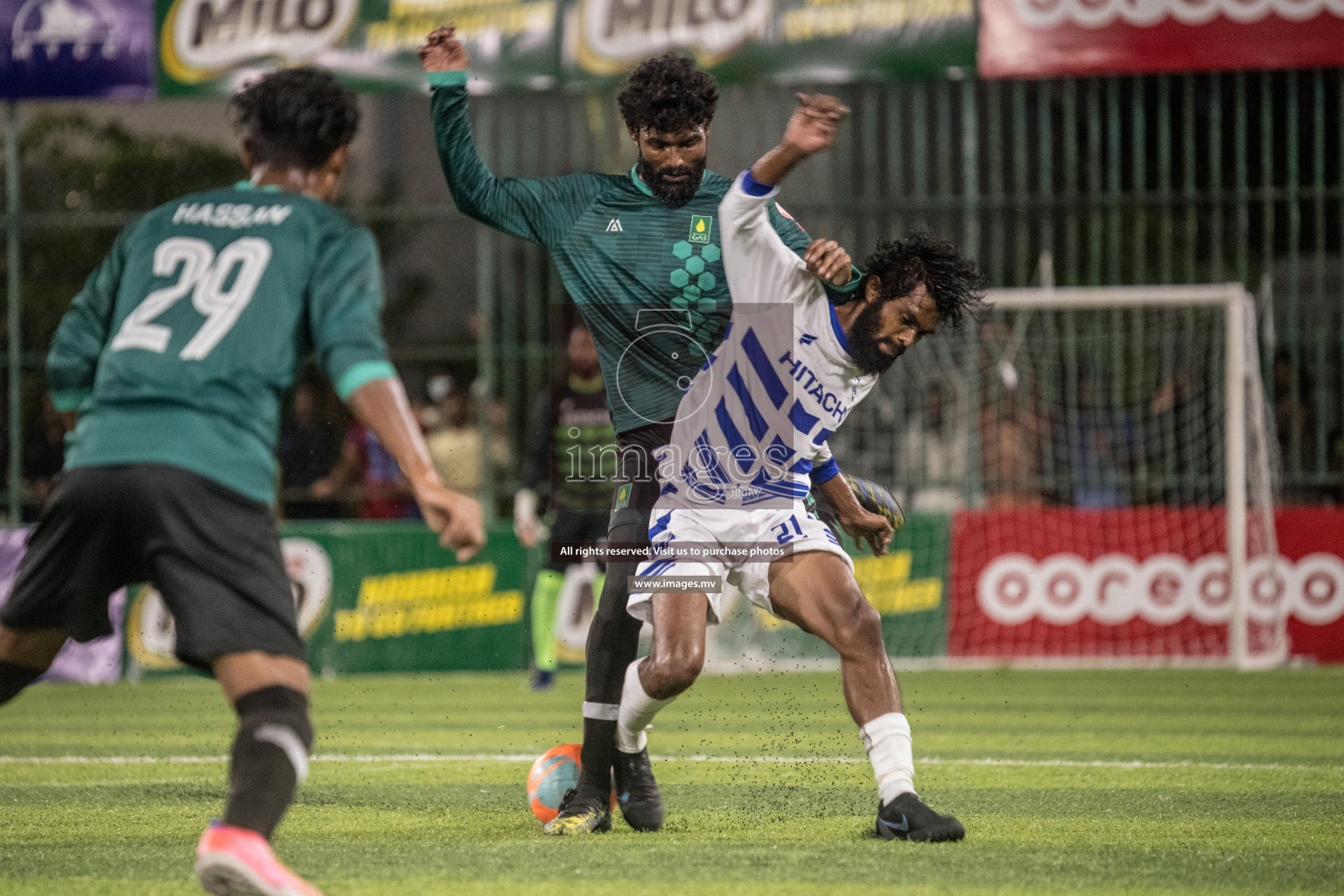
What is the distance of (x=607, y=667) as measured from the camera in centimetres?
547

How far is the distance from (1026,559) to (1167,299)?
2226 millimetres

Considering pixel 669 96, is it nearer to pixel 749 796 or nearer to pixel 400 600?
pixel 749 796

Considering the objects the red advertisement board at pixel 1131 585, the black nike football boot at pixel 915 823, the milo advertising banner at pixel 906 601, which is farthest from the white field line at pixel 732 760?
the red advertisement board at pixel 1131 585

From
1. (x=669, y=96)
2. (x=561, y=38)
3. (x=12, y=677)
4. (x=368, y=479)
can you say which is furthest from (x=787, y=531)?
(x=561, y=38)

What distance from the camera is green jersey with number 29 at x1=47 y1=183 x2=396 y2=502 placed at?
3676 mm

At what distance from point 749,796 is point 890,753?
3.97 feet

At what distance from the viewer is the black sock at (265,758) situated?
141 inches

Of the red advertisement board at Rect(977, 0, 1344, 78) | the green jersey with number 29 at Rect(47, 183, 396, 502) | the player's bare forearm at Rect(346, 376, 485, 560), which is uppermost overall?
the red advertisement board at Rect(977, 0, 1344, 78)

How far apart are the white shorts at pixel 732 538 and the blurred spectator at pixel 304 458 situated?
8455 millimetres

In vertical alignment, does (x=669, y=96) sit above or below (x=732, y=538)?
above

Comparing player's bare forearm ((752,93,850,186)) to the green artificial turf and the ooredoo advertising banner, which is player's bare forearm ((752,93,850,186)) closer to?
the green artificial turf

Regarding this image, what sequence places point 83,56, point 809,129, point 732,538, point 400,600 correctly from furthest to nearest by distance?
point 83,56 → point 400,600 → point 732,538 → point 809,129

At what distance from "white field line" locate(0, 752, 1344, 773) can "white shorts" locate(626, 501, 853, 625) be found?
6.73 ft

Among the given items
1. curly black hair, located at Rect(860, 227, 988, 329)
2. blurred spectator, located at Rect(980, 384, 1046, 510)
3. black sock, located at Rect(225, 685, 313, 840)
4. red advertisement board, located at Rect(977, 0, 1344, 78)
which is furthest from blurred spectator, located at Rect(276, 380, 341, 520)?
black sock, located at Rect(225, 685, 313, 840)
